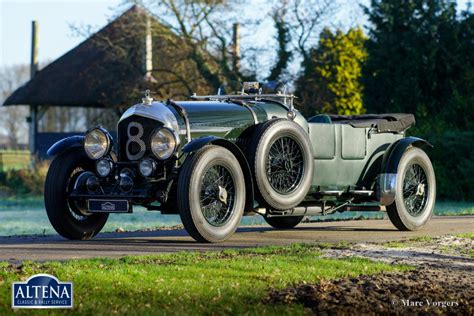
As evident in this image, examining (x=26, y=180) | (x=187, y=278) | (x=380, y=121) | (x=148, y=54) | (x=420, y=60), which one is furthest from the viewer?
(x=148, y=54)

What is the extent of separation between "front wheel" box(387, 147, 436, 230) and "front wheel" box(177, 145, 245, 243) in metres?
2.79

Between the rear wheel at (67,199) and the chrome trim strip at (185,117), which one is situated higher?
the chrome trim strip at (185,117)

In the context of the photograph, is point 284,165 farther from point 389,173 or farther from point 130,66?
point 130,66

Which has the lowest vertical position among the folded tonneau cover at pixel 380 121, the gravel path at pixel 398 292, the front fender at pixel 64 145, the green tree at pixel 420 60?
the gravel path at pixel 398 292

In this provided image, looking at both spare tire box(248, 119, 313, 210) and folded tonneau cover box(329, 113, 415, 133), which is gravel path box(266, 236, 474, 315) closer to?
spare tire box(248, 119, 313, 210)

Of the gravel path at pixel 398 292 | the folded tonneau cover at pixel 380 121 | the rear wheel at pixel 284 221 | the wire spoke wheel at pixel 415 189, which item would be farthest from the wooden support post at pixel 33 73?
the gravel path at pixel 398 292

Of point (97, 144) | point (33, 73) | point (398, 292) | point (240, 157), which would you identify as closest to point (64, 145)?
point (97, 144)

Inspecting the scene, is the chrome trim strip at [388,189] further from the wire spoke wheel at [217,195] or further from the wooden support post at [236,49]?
the wooden support post at [236,49]

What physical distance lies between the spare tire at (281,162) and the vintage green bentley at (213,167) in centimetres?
1

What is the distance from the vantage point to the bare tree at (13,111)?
9331 centimetres

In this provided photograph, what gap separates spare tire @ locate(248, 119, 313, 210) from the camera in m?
11.9

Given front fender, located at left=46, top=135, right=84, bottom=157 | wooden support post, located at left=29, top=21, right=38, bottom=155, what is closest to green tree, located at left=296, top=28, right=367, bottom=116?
wooden support post, located at left=29, top=21, right=38, bottom=155

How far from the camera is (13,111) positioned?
92938 millimetres

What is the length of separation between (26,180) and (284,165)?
91.4 ft
